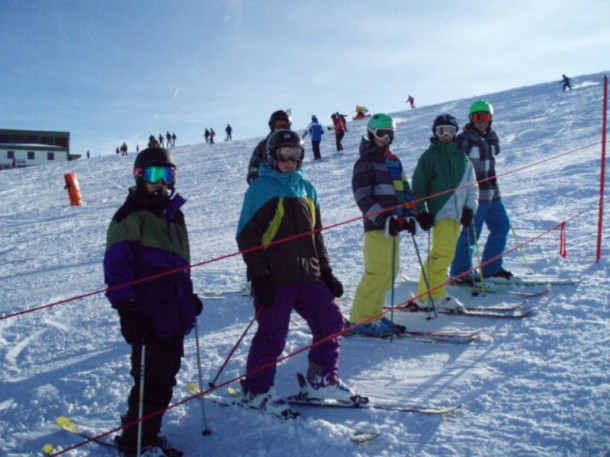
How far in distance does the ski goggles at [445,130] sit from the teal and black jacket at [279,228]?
220 centimetres

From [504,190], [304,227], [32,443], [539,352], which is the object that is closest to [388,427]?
[304,227]

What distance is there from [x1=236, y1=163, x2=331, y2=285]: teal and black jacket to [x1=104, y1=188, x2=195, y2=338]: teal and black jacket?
0.41m

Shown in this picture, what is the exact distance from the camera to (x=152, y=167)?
2910 millimetres

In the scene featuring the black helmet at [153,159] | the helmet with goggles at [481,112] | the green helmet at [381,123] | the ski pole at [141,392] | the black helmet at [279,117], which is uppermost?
the black helmet at [279,117]

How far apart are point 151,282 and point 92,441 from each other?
1081 mm

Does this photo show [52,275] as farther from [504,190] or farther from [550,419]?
[504,190]

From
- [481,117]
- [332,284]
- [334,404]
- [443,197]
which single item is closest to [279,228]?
[332,284]

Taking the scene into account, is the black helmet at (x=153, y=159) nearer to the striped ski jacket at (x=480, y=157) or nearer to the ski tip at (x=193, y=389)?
the ski tip at (x=193, y=389)

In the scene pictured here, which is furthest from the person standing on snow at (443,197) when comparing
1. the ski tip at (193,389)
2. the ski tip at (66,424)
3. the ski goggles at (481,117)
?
the ski tip at (66,424)

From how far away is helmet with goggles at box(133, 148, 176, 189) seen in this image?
114 inches

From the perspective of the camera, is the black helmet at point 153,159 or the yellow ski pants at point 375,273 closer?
the black helmet at point 153,159

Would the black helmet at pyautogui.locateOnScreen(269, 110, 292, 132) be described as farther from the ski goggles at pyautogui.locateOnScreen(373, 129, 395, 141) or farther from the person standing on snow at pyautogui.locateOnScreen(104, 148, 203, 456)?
the person standing on snow at pyautogui.locateOnScreen(104, 148, 203, 456)

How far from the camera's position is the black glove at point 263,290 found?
2.96 metres

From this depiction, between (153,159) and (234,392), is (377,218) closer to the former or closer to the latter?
(234,392)
